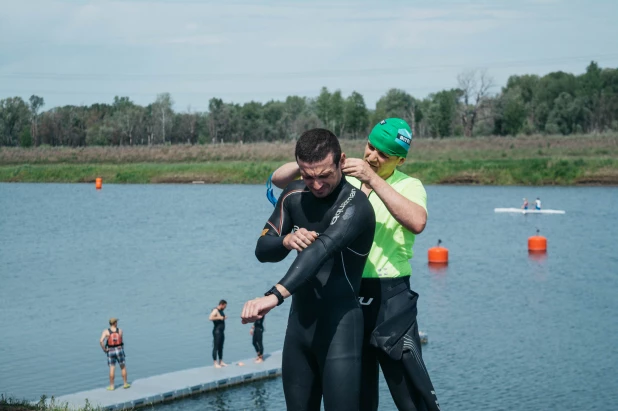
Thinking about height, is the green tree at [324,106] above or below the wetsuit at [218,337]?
above

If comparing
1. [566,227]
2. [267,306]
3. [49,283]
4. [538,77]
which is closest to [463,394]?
[267,306]

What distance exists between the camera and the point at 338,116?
168m

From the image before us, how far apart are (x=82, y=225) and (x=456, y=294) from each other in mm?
45005

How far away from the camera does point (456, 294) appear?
1795 inches

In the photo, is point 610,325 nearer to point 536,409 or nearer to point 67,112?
point 536,409

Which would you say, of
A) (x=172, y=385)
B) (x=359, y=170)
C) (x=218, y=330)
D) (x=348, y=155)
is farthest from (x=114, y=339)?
(x=348, y=155)

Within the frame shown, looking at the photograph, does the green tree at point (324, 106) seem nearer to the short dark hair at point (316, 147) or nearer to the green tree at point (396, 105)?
the green tree at point (396, 105)

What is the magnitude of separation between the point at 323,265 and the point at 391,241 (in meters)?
0.63

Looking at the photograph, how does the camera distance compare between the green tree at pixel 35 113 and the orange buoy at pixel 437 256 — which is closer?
the orange buoy at pixel 437 256

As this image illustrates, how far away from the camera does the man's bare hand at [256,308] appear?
4930 millimetres

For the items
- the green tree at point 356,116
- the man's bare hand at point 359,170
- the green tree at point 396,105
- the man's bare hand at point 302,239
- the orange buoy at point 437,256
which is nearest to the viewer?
the man's bare hand at point 302,239

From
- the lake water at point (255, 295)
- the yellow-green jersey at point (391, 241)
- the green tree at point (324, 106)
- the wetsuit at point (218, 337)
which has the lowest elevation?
the lake water at point (255, 295)

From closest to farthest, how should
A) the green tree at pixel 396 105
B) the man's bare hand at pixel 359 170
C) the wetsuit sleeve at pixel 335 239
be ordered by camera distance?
the wetsuit sleeve at pixel 335 239 → the man's bare hand at pixel 359 170 → the green tree at pixel 396 105

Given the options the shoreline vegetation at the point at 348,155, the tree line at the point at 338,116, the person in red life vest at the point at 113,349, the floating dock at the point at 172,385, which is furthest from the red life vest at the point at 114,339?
the tree line at the point at 338,116
